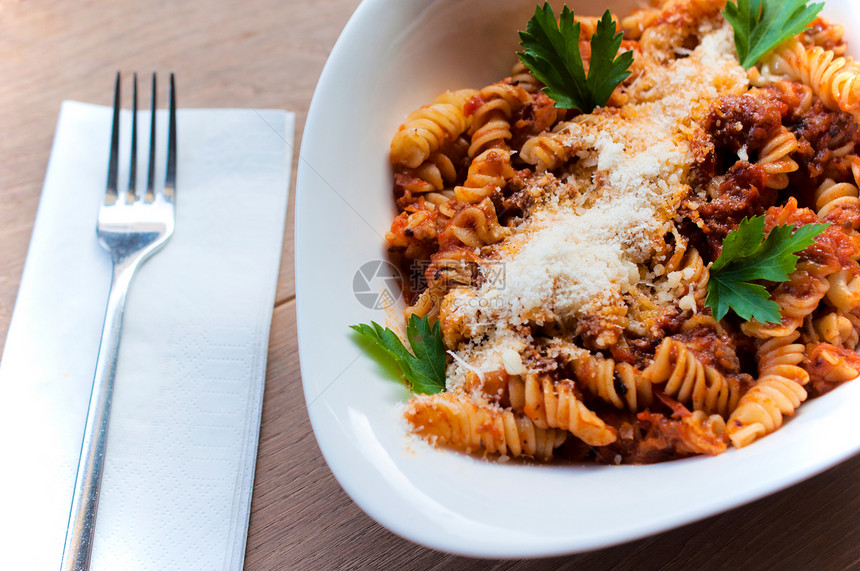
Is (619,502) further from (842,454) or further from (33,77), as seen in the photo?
(33,77)

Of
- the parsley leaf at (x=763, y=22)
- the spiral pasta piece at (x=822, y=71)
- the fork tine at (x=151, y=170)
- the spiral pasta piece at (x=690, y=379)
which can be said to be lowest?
the spiral pasta piece at (x=690, y=379)

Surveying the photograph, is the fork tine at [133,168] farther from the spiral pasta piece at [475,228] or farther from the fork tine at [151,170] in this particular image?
the spiral pasta piece at [475,228]

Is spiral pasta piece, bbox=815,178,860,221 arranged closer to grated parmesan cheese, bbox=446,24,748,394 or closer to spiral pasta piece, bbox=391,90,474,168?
grated parmesan cheese, bbox=446,24,748,394

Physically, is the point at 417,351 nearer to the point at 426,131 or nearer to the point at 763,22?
the point at 426,131

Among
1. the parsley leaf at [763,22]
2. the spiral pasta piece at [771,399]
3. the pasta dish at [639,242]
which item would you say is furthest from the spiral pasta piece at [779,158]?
the spiral pasta piece at [771,399]

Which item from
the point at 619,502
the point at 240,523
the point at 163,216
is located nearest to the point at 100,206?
the point at 163,216

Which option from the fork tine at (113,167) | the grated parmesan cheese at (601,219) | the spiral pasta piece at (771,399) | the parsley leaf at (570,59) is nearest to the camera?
the spiral pasta piece at (771,399)

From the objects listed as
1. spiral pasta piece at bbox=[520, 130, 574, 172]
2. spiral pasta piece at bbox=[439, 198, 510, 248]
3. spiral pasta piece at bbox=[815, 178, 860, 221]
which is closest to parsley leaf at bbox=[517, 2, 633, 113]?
spiral pasta piece at bbox=[520, 130, 574, 172]
